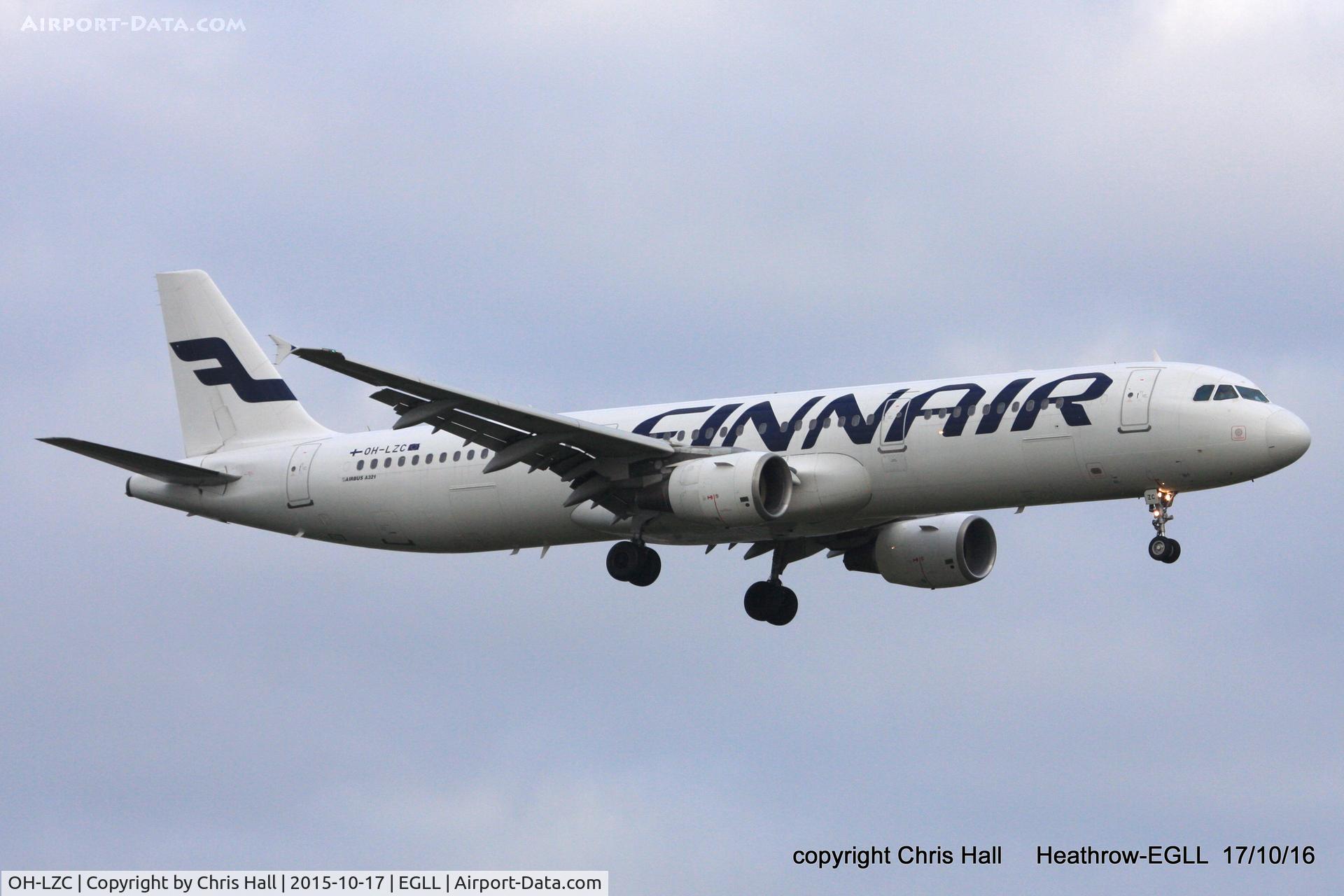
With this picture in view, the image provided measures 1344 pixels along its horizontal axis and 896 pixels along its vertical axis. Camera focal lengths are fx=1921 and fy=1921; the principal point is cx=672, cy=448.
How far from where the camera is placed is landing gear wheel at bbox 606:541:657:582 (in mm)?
42625

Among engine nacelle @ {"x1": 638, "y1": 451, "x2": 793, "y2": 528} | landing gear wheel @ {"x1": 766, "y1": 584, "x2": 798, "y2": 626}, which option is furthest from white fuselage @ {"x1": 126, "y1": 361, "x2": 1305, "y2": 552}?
landing gear wheel @ {"x1": 766, "y1": 584, "x2": 798, "y2": 626}

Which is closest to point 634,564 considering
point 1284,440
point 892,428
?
point 892,428

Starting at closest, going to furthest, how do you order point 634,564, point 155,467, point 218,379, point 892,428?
1. point 892,428
2. point 634,564
3. point 155,467
4. point 218,379

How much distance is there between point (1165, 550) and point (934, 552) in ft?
25.3

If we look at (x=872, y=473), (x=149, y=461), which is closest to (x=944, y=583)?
(x=872, y=473)

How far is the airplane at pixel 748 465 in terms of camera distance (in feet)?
125

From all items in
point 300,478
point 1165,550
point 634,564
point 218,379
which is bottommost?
point 1165,550

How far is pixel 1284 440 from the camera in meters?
37.3

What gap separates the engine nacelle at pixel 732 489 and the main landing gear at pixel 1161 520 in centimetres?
734

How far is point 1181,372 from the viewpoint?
126 feet

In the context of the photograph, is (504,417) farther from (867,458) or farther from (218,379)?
(218,379)

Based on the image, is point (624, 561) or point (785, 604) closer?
point (624, 561)

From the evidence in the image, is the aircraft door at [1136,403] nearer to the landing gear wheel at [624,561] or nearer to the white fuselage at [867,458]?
the white fuselage at [867,458]

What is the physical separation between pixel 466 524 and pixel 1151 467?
51.8 feet
